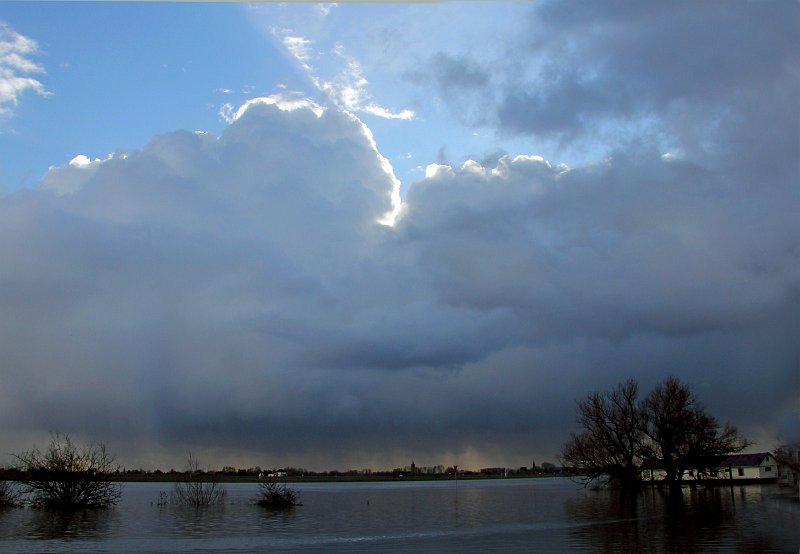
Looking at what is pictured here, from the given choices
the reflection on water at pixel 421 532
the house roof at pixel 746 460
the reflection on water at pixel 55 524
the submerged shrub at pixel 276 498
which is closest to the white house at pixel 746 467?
the house roof at pixel 746 460

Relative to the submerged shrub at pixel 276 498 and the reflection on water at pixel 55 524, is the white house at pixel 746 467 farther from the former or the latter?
the reflection on water at pixel 55 524

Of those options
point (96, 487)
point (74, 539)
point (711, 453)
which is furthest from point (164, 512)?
point (711, 453)

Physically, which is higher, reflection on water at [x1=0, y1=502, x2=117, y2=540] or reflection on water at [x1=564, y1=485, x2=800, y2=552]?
reflection on water at [x1=564, y1=485, x2=800, y2=552]

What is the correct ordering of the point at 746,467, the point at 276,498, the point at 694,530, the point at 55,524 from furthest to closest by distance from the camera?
the point at 746,467
the point at 276,498
the point at 55,524
the point at 694,530

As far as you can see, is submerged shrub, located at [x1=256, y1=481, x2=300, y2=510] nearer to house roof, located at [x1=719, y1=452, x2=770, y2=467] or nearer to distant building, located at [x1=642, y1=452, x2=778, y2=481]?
distant building, located at [x1=642, y1=452, x2=778, y2=481]

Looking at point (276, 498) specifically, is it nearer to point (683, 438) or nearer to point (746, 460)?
point (683, 438)

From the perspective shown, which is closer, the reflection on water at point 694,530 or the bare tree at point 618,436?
the reflection on water at point 694,530

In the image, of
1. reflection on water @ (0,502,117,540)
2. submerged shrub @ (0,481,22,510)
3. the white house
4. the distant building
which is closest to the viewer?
reflection on water @ (0,502,117,540)

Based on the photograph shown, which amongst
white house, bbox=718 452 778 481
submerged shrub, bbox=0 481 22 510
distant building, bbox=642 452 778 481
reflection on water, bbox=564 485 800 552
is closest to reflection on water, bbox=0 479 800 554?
reflection on water, bbox=564 485 800 552

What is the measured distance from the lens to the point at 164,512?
53.8 metres

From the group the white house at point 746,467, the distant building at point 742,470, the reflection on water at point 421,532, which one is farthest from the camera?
the white house at point 746,467

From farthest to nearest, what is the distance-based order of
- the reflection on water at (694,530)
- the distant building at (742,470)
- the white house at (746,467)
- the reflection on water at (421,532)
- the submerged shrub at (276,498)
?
the white house at (746,467)
the distant building at (742,470)
the submerged shrub at (276,498)
the reflection on water at (421,532)
the reflection on water at (694,530)

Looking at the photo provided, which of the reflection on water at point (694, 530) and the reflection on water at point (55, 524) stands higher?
the reflection on water at point (694, 530)

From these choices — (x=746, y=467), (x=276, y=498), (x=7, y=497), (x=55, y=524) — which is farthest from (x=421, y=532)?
(x=746, y=467)
